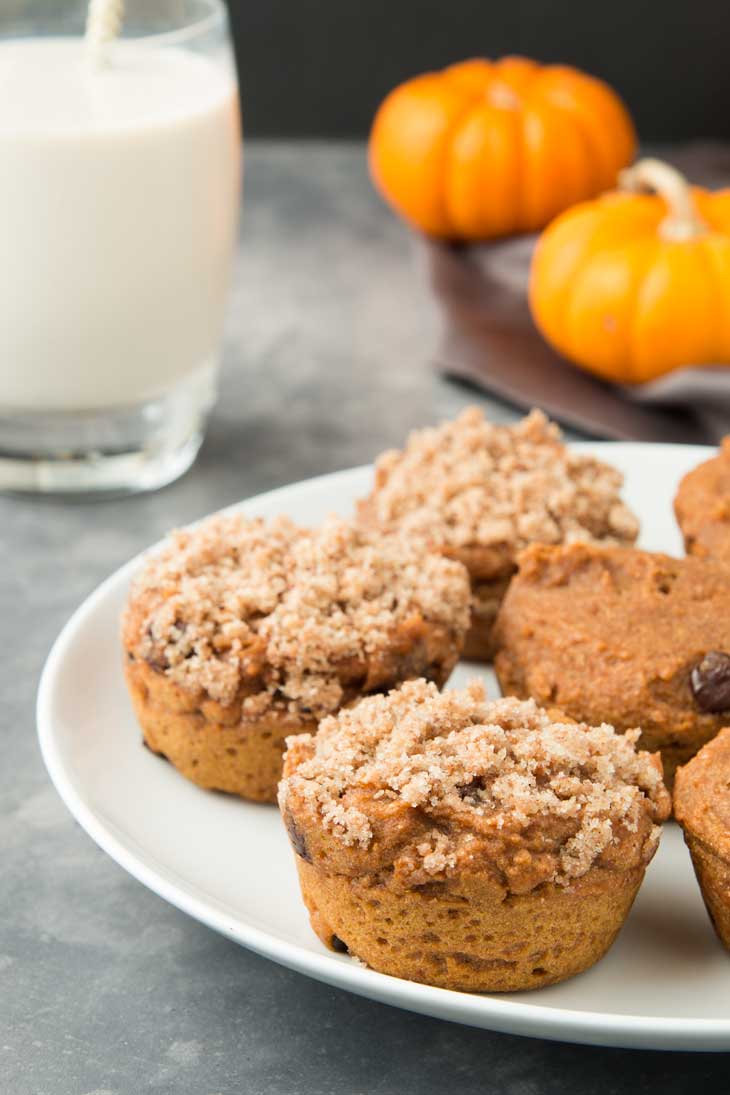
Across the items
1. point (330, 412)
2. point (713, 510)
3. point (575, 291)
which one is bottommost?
point (330, 412)

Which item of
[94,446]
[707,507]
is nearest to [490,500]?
[707,507]

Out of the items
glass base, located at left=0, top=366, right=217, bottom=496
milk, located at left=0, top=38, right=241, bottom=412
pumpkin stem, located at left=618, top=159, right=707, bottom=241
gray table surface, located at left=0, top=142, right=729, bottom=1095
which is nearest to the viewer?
gray table surface, located at left=0, top=142, right=729, bottom=1095

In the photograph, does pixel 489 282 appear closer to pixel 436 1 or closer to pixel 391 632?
pixel 436 1

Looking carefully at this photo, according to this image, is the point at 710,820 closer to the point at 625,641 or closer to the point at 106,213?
the point at 625,641

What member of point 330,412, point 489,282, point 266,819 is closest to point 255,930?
point 266,819

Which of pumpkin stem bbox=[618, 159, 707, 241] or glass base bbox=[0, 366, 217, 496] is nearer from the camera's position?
glass base bbox=[0, 366, 217, 496]

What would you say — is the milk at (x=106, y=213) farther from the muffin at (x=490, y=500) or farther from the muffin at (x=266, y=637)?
the muffin at (x=266, y=637)

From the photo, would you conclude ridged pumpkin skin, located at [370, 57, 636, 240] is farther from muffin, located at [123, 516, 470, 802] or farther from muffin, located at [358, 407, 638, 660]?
muffin, located at [123, 516, 470, 802]

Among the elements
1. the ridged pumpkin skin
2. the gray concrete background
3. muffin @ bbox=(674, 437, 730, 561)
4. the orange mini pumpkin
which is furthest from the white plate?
the gray concrete background
